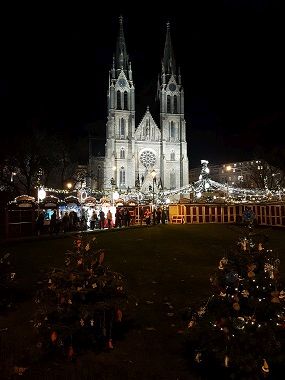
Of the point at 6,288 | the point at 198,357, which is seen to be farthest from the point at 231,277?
the point at 6,288

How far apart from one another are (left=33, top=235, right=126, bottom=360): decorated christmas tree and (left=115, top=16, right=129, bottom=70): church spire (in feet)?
252

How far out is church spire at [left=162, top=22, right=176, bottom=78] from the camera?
269ft

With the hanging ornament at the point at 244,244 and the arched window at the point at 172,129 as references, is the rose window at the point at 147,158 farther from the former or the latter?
the hanging ornament at the point at 244,244

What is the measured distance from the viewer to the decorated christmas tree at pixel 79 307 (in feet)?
16.3

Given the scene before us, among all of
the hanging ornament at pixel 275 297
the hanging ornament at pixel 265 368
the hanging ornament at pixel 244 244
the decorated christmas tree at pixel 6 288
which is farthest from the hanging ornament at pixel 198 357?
the decorated christmas tree at pixel 6 288

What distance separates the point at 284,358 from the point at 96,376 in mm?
2258

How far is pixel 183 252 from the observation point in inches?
543

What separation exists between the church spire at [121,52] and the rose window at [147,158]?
19.3m

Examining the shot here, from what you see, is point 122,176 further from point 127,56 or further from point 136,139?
point 127,56

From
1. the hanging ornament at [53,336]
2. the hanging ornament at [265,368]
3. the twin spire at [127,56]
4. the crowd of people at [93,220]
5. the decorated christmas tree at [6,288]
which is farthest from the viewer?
the twin spire at [127,56]

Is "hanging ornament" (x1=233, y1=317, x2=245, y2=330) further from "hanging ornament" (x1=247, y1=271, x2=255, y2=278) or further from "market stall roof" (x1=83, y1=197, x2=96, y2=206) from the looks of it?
"market stall roof" (x1=83, y1=197, x2=96, y2=206)

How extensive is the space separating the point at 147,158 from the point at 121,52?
953 inches

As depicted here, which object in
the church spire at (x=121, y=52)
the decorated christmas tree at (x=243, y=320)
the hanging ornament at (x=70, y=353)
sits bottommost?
the hanging ornament at (x=70, y=353)

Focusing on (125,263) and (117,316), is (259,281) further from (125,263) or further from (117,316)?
(125,263)
